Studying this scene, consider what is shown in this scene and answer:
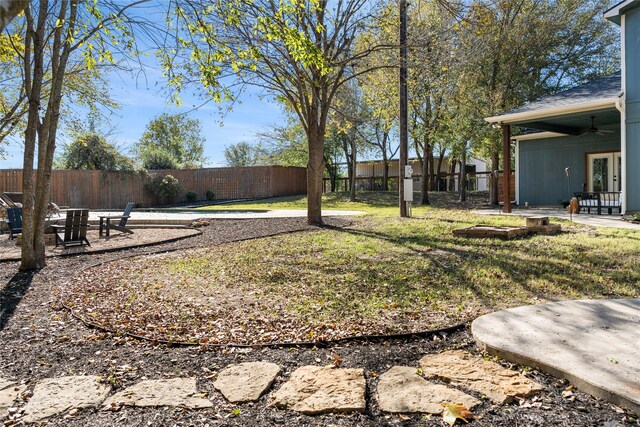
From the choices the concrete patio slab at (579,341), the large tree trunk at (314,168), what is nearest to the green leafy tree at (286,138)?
the large tree trunk at (314,168)

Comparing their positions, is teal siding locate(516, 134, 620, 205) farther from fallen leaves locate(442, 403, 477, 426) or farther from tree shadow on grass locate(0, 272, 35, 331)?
tree shadow on grass locate(0, 272, 35, 331)

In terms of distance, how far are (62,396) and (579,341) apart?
3.14 metres

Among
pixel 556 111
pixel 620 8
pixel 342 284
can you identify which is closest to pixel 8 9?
pixel 342 284

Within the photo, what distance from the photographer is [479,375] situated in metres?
2.60

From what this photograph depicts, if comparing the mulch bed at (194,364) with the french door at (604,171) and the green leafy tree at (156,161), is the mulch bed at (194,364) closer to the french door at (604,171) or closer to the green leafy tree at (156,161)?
the french door at (604,171)

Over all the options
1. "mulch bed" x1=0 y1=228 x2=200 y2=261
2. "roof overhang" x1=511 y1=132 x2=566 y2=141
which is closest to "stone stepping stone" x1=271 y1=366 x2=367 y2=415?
"mulch bed" x1=0 y1=228 x2=200 y2=261

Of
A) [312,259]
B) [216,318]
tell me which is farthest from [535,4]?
[216,318]

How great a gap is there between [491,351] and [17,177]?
2536 centimetres

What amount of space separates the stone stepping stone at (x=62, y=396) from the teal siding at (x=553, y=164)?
1751cm

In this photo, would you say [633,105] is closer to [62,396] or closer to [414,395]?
[414,395]

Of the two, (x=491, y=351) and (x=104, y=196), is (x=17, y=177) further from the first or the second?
(x=491, y=351)

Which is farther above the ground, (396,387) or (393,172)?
(393,172)

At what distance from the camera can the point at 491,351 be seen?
9.50 ft

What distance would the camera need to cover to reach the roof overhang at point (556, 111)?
451 inches
